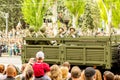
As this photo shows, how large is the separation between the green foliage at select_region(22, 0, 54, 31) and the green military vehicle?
107 feet

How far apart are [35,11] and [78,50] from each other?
36688mm

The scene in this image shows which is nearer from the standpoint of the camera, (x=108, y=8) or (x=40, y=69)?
(x=40, y=69)

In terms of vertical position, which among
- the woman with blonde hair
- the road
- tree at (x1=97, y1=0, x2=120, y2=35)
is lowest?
the road

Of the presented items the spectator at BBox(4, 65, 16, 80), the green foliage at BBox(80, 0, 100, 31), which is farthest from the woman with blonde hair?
the green foliage at BBox(80, 0, 100, 31)

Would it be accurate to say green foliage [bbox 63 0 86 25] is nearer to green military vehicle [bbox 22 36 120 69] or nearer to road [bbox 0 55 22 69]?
road [bbox 0 55 22 69]

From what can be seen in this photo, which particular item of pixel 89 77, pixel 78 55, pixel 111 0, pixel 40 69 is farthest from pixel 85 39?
pixel 111 0

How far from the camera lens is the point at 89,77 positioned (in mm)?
7492

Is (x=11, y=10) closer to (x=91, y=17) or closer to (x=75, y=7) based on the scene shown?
(x=91, y=17)

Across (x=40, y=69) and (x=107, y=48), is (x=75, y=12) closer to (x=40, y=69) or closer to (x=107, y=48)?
(x=107, y=48)

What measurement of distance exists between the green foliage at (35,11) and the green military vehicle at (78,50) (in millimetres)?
32719

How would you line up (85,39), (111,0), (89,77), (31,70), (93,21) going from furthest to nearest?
(93,21) < (111,0) < (85,39) < (31,70) < (89,77)

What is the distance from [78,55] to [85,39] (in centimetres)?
66

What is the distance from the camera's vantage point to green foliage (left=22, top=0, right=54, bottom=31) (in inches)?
1887

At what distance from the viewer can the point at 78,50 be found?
13.2 meters
